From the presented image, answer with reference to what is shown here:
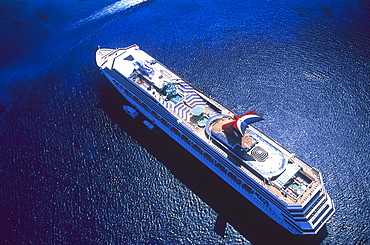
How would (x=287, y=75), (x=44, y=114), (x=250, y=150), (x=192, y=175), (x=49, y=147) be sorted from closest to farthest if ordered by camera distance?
(x=250, y=150), (x=192, y=175), (x=49, y=147), (x=44, y=114), (x=287, y=75)

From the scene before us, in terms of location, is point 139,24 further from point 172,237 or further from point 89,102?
point 172,237

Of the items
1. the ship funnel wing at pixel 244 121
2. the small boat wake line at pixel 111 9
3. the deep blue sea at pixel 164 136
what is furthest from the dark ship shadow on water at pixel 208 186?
the small boat wake line at pixel 111 9

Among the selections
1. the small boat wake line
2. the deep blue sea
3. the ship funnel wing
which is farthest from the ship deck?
the small boat wake line

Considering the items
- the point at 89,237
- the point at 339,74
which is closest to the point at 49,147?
the point at 89,237

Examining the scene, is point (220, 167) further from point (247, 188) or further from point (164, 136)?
point (164, 136)

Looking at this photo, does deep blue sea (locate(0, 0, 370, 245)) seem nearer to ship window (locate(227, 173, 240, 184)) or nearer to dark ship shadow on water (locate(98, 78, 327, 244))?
dark ship shadow on water (locate(98, 78, 327, 244))

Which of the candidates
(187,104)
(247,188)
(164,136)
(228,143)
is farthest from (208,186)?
(187,104)
